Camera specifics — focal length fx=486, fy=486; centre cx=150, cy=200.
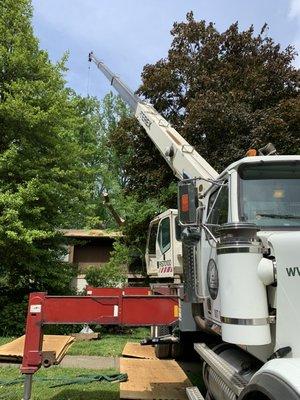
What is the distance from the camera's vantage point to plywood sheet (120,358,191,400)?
18.1ft

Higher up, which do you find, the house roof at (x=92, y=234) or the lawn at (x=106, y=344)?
the house roof at (x=92, y=234)

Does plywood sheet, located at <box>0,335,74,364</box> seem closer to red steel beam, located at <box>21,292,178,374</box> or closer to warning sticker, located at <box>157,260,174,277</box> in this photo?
red steel beam, located at <box>21,292,178,374</box>

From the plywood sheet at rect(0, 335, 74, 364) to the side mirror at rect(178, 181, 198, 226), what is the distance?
3.14m

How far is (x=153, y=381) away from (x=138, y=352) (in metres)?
2.72

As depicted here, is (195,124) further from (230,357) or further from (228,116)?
(230,357)

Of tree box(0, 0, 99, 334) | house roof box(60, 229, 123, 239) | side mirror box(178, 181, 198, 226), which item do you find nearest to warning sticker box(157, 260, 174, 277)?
tree box(0, 0, 99, 334)

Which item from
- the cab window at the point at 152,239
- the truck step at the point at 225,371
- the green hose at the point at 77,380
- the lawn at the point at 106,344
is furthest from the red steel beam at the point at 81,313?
the cab window at the point at 152,239

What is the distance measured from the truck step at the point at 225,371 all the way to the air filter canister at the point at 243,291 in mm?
505

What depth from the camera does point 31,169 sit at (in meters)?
12.5

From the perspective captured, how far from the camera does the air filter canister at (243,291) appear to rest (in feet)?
9.53

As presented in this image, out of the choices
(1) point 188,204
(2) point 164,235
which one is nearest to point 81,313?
(1) point 188,204

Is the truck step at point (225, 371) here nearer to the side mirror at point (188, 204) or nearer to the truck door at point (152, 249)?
the side mirror at point (188, 204)

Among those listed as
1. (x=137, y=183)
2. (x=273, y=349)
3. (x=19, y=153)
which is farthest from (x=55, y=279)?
(x=273, y=349)

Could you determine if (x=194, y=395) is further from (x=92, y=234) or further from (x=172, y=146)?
(x=92, y=234)
